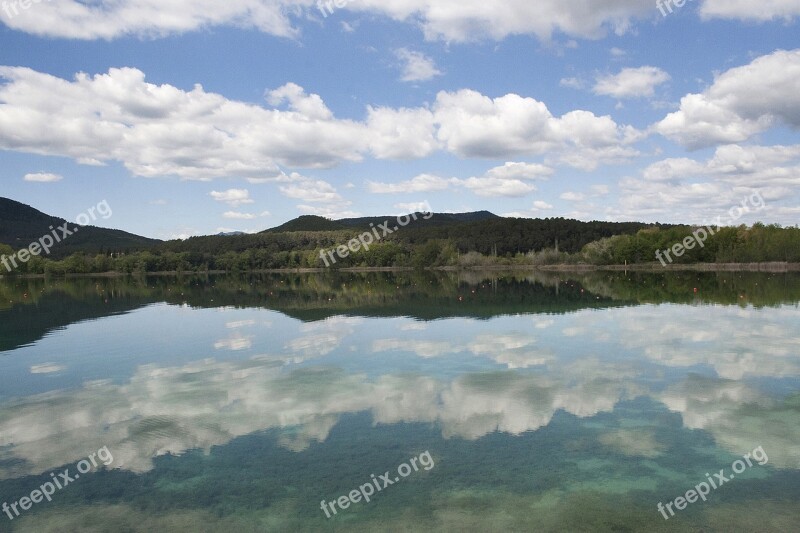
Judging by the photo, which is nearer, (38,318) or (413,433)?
(413,433)

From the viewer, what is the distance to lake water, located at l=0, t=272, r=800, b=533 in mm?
9234

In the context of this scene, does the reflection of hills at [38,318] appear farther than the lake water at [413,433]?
Yes

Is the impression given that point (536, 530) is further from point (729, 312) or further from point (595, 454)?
point (729, 312)

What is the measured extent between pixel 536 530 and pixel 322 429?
20.9 ft

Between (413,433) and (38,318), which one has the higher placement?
(38,318)

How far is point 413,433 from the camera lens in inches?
507

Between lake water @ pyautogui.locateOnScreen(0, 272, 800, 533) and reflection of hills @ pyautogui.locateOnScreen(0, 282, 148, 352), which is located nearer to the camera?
lake water @ pyautogui.locateOnScreen(0, 272, 800, 533)

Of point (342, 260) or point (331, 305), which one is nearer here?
point (331, 305)

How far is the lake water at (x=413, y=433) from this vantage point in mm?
9234

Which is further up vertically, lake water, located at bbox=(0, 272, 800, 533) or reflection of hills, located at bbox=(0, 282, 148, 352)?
reflection of hills, located at bbox=(0, 282, 148, 352)

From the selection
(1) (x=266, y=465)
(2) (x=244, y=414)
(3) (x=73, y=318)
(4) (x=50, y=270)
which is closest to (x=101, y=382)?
(2) (x=244, y=414)

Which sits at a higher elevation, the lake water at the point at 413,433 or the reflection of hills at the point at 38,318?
the reflection of hills at the point at 38,318

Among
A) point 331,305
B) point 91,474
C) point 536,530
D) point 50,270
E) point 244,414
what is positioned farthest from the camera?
point 50,270

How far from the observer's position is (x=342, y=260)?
199 meters
